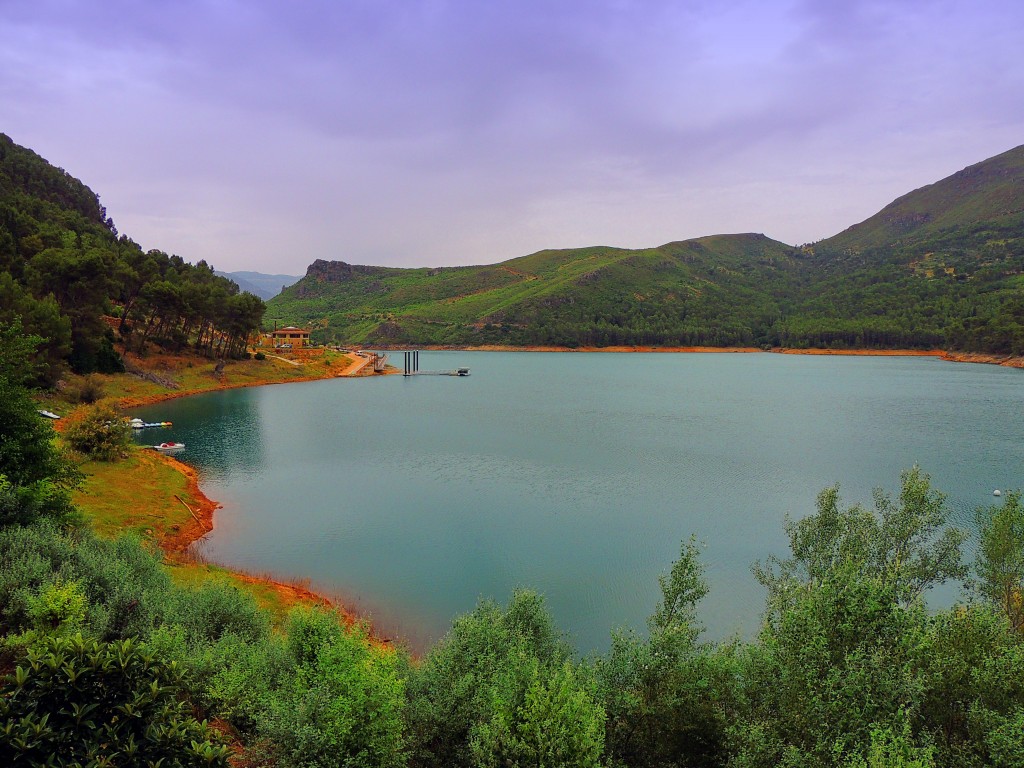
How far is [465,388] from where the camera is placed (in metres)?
93.4

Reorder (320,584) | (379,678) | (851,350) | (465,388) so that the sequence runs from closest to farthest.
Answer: (379,678) < (320,584) < (465,388) < (851,350)

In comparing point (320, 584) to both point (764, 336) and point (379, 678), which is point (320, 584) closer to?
point (379, 678)

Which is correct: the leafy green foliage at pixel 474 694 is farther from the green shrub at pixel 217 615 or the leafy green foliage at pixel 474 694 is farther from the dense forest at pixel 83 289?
the dense forest at pixel 83 289

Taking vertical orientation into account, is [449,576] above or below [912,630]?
below

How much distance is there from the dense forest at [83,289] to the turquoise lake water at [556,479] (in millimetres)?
10414

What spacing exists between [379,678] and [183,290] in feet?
247

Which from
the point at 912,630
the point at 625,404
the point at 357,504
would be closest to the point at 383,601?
the point at 357,504

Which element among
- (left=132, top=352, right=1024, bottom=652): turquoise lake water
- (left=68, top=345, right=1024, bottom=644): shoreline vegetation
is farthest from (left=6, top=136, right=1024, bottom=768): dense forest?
(left=132, top=352, right=1024, bottom=652): turquoise lake water

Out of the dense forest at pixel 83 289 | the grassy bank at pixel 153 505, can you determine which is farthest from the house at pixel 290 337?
the grassy bank at pixel 153 505

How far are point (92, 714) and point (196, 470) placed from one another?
119 ft

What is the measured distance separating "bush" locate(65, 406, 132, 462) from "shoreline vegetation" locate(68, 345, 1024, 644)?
1.12 meters

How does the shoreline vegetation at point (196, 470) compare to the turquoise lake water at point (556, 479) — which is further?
the turquoise lake water at point (556, 479)

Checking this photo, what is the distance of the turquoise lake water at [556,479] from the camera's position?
2294cm

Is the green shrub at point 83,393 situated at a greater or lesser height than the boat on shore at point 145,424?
greater
